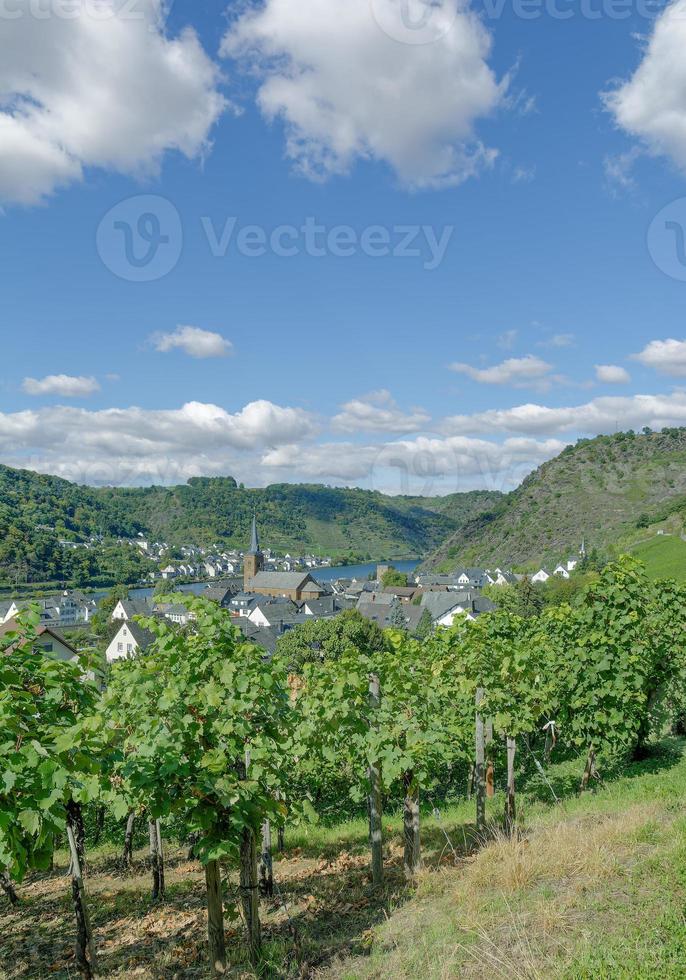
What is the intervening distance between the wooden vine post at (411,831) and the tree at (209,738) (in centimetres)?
333

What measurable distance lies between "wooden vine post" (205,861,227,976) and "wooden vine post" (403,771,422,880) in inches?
146

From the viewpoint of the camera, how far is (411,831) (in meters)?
9.27

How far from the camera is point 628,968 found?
187 inches

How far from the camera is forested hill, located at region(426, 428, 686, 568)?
15000 centimetres

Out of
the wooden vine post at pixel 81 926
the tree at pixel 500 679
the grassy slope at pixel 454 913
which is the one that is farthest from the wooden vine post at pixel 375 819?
the wooden vine post at pixel 81 926

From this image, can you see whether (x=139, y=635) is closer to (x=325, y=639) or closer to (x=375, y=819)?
(x=325, y=639)

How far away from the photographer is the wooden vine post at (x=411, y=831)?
9156 mm

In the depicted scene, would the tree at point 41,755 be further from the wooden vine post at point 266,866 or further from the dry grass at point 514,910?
the dry grass at point 514,910

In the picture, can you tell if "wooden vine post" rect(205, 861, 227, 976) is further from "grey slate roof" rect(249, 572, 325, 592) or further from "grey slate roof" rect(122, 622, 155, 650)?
"grey slate roof" rect(249, 572, 325, 592)

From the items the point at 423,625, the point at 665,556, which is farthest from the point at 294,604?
the point at 665,556

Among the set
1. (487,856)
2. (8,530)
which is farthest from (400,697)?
(8,530)

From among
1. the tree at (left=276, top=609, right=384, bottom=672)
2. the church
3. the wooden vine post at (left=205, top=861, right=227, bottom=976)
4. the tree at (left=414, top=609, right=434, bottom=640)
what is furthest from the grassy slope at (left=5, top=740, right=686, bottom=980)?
the church

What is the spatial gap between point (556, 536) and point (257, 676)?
16299 cm

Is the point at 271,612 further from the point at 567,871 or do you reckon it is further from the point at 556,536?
the point at 556,536
